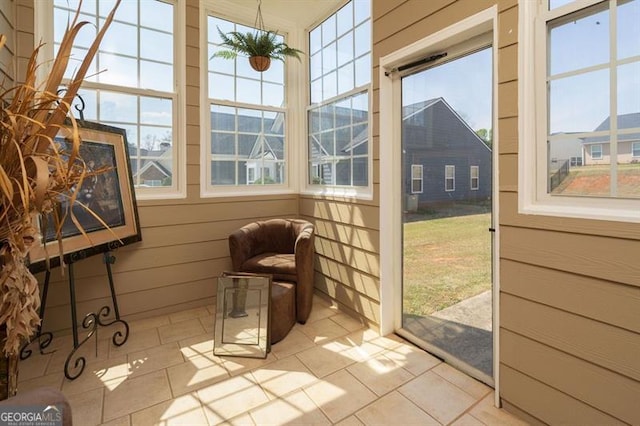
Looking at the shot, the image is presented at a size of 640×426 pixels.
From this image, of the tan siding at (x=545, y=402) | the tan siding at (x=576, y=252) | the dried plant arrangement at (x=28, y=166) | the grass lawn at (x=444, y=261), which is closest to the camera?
the dried plant arrangement at (x=28, y=166)

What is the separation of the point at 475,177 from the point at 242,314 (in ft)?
6.21

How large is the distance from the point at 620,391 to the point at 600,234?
2.18 ft

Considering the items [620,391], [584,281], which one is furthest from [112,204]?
[620,391]

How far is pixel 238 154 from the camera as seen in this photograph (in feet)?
11.1

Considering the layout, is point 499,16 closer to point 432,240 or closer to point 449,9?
point 449,9

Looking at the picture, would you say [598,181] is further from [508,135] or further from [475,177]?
[475,177]

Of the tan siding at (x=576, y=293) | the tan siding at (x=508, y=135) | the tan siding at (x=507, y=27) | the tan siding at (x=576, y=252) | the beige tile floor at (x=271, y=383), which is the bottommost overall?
the beige tile floor at (x=271, y=383)

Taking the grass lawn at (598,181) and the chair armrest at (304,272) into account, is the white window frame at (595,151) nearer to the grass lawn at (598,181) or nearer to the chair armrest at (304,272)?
the grass lawn at (598,181)

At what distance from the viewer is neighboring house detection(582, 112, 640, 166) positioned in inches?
52.2

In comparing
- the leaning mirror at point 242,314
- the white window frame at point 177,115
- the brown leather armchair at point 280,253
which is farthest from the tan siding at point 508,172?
the white window frame at point 177,115

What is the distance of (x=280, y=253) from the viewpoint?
10.4 feet

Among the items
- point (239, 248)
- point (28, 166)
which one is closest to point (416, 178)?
point (239, 248)

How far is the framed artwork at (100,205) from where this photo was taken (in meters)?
2.04

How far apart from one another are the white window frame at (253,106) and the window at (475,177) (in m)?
2.06
